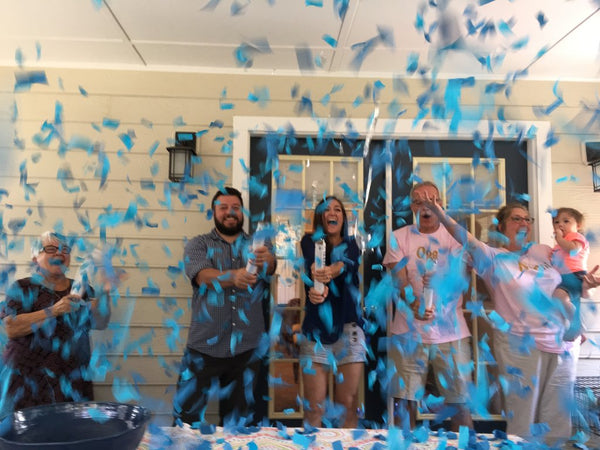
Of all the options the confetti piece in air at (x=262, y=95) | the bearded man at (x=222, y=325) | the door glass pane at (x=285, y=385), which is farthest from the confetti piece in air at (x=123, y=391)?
the confetti piece in air at (x=262, y=95)

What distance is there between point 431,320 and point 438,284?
19 centimetres

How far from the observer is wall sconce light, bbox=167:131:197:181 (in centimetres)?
273

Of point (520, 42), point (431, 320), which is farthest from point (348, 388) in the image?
point (520, 42)

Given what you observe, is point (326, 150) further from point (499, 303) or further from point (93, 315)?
point (93, 315)

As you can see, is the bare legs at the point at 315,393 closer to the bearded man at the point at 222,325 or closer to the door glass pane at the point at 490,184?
the bearded man at the point at 222,325

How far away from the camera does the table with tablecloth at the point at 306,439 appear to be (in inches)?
41.9

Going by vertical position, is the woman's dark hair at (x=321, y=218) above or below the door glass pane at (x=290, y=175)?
below

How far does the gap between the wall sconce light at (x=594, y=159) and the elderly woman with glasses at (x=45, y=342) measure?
290 centimetres

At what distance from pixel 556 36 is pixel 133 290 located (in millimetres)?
2697

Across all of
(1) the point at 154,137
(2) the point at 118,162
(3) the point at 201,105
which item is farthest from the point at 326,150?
(2) the point at 118,162

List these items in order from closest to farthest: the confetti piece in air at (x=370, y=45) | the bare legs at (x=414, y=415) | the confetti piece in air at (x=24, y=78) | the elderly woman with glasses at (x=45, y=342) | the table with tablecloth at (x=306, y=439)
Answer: the table with tablecloth at (x=306, y=439), the elderly woman with glasses at (x=45, y=342), the bare legs at (x=414, y=415), the confetti piece in air at (x=370, y=45), the confetti piece in air at (x=24, y=78)

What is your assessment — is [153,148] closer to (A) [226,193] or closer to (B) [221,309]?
(A) [226,193]

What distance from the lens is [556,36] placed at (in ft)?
8.17

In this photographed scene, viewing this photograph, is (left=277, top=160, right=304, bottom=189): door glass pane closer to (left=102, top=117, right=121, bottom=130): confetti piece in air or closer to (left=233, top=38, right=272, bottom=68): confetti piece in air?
(left=233, top=38, right=272, bottom=68): confetti piece in air
